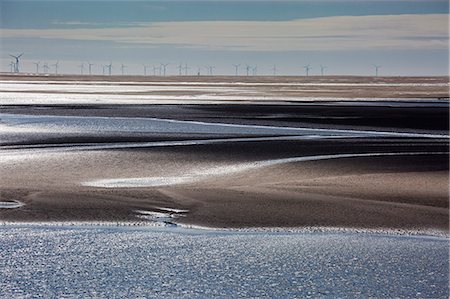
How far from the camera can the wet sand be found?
42.3 feet

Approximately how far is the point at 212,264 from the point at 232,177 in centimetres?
702

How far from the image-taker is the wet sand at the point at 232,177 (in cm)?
1289

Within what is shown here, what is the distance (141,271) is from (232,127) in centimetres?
2154

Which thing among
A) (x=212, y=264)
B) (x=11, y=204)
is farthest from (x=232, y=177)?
(x=212, y=264)

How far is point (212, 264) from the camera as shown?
32.8 ft

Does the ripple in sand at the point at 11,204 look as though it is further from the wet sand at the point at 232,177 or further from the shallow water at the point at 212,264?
the shallow water at the point at 212,264

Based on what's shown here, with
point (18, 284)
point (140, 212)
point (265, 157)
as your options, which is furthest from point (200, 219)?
point (265, 157)

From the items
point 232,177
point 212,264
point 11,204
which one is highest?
point 232,177

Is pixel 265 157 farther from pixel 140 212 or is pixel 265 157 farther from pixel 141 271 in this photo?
pixel 141 271

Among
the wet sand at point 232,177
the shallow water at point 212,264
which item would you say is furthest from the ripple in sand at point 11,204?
the shallow water at point 212,264

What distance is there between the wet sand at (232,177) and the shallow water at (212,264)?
36.9 inches

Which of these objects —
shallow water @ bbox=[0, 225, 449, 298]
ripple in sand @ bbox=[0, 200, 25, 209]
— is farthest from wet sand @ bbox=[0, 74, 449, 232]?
shallow water @ bbox=[0, 225, 449, 298]

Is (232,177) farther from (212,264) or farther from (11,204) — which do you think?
(212,264)

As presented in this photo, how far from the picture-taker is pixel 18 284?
9008 mm
